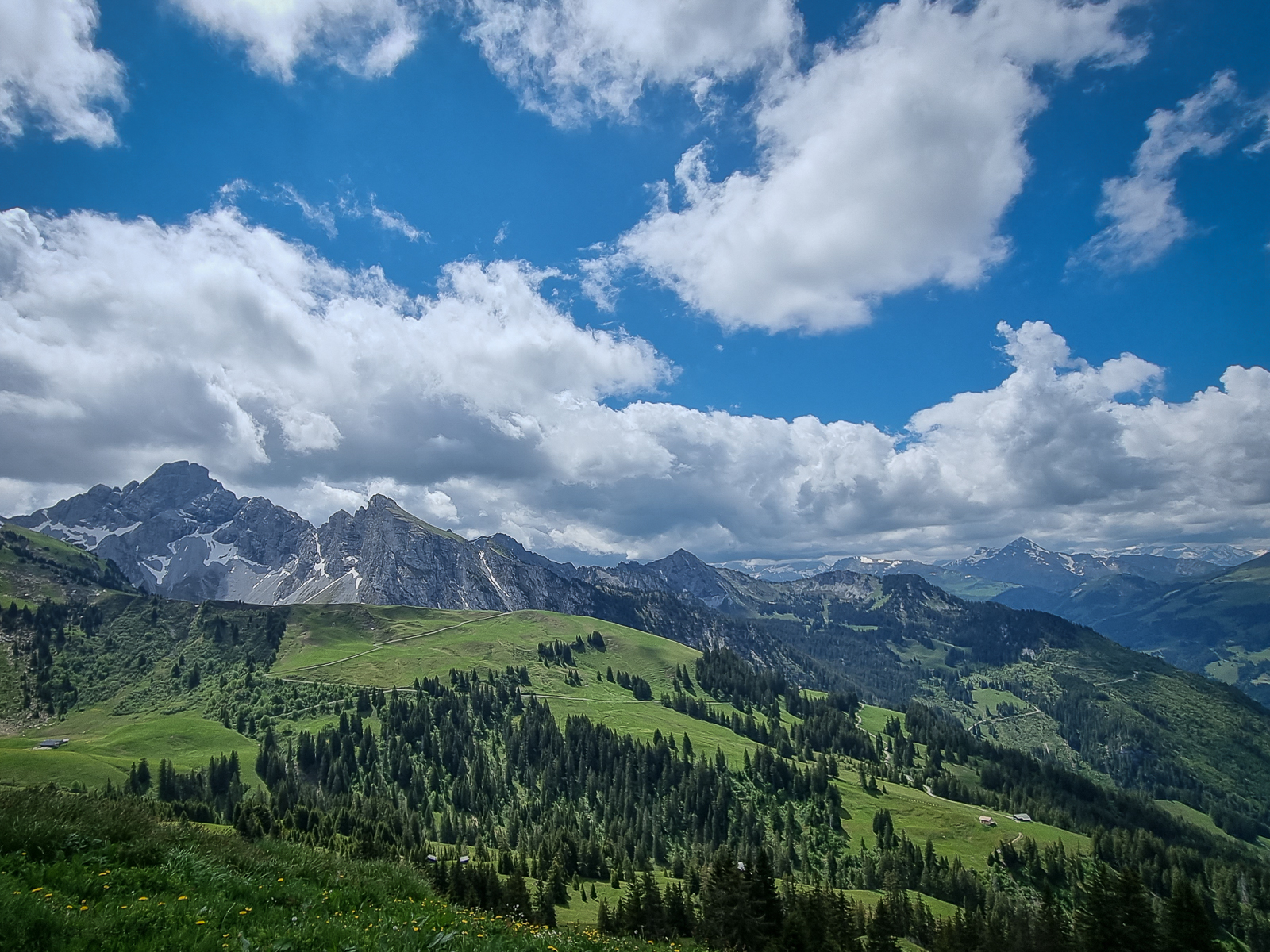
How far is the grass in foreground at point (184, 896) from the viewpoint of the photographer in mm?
11805

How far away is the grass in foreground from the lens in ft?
38.7

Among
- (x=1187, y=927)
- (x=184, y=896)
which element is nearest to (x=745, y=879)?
(x=1187, y=927)

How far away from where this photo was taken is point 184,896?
1535cm

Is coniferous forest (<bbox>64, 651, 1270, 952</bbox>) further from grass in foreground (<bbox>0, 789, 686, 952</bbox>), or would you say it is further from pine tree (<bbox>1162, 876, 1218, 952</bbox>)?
→ grass in foreground (<bbox>0, 789, 686, 952</bbox>)

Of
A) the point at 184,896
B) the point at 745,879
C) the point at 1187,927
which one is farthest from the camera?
the point at 1187,927

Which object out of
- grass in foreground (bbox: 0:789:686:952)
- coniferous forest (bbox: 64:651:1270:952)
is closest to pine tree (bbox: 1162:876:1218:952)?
coniferous forest (bbox: 64:651:1270:952)

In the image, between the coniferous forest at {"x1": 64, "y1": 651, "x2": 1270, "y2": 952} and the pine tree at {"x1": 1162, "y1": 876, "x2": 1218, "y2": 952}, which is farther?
the pine tree at {"x1": 1162, "y1": 876, "x2": 1218, "y2": 952}

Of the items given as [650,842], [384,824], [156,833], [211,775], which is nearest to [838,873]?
[650,842]

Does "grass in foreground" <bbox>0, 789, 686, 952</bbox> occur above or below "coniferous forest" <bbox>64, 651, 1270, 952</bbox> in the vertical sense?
above

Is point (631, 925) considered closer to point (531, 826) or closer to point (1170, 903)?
point (1170, 903)

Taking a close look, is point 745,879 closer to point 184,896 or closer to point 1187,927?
point 1187,927

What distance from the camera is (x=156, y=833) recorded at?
2066 cm

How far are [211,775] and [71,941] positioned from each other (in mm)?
222454

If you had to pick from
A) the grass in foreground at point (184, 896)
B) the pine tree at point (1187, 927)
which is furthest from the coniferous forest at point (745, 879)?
the grass in foreground at point (184, 896)
